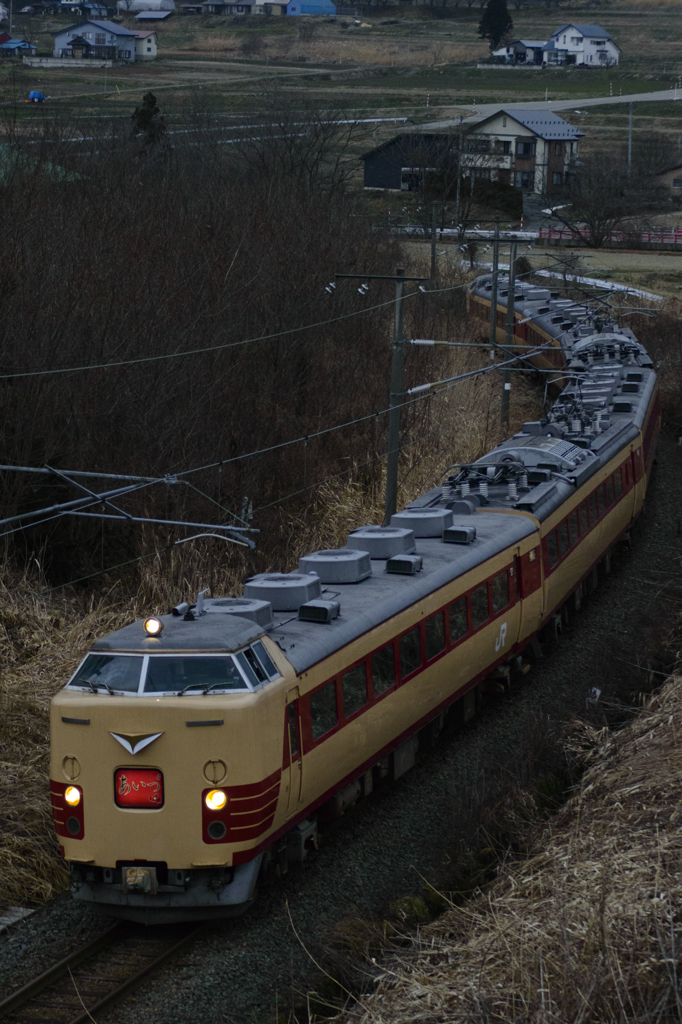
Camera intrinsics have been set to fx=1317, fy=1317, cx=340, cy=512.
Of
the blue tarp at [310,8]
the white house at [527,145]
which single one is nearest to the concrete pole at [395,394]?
the white house at [527,145]

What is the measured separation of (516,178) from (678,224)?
11.7 metres

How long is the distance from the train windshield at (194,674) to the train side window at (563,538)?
909cm

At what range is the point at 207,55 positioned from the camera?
5679 inches

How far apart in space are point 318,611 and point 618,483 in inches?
461

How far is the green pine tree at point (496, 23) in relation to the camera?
146 m

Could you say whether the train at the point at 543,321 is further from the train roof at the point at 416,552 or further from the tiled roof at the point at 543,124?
the tiled roof at the point at 543,124

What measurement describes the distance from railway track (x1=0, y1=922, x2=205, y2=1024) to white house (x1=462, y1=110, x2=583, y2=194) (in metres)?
74.7

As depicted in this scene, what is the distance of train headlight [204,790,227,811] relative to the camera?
10.7m

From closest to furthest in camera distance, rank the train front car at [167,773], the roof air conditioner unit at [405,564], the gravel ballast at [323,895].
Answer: the gravel ballast at [323,895] < the train front car at [167,773] < the roof air conditioner unit at [405,564]

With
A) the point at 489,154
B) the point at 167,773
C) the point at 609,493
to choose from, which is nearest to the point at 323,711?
the point at 167,773

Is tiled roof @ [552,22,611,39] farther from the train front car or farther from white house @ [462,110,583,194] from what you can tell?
the train front car

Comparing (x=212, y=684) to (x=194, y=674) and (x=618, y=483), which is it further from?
(x=618, y=483)

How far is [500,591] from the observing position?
650 inches

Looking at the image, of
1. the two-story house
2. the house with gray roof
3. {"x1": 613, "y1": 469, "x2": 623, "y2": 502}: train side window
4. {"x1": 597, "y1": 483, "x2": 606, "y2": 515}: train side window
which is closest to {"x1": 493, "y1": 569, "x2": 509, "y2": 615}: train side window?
{"x1": 597, "y1": 483, "x2": 606, "y2": 515}: train side window
